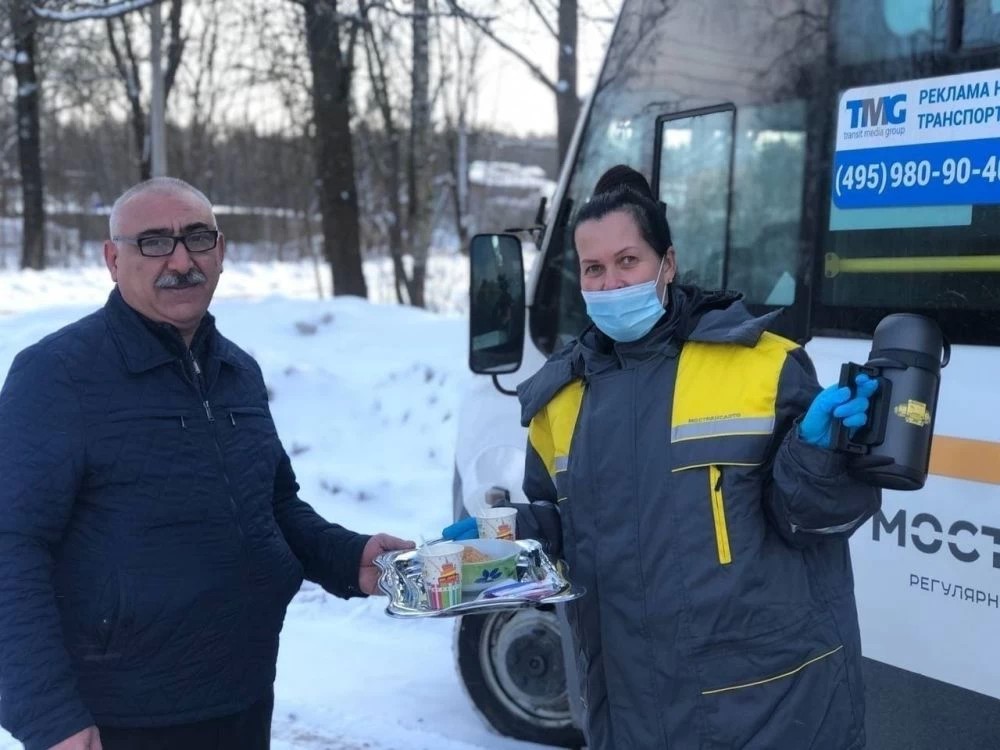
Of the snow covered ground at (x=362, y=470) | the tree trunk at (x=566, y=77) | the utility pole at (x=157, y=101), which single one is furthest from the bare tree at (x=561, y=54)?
the utility pole at (x=157, y=101)

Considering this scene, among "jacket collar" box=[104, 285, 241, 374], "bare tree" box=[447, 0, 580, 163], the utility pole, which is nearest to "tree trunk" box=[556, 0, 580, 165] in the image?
"bare tree" box=[447, 0, 580, 163]

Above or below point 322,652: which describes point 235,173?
above

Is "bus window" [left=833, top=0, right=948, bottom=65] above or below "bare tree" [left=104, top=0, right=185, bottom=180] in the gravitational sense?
below

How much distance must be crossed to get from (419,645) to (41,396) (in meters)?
3.05

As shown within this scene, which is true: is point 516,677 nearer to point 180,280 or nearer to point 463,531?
point 463,531

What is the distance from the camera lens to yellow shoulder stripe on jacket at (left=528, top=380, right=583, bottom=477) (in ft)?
6.90

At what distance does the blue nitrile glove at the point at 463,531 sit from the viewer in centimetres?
230

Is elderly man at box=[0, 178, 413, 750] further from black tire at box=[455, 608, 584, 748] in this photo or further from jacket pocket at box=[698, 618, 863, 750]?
black tire at box=[455, 608, 584, 748]

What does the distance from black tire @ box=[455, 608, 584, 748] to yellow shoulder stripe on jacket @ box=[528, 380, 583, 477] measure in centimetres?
173

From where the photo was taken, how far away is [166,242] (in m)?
2.21

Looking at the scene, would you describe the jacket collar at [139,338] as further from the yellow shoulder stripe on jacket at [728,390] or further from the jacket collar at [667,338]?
the yellow shoulder stripe on jacket at [728,390]

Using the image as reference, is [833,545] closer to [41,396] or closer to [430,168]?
[41,396]

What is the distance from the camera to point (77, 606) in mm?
2047

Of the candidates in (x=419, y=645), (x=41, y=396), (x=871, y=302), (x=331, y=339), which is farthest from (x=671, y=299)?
(x=331, y=339)
